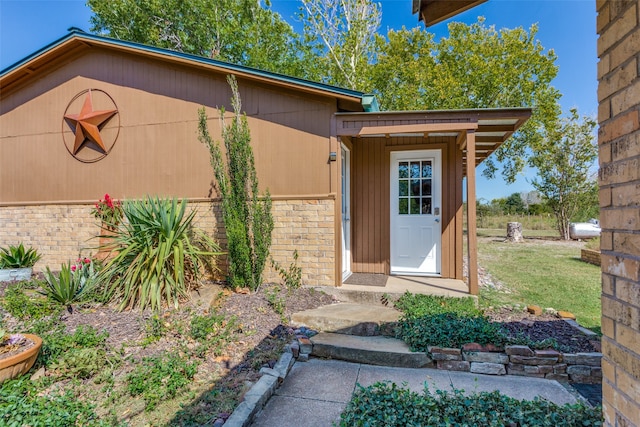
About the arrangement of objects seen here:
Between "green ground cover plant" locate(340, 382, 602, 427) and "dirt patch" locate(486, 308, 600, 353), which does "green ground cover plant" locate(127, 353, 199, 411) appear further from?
"dirt patch" locate(486, 308, 600, 353)

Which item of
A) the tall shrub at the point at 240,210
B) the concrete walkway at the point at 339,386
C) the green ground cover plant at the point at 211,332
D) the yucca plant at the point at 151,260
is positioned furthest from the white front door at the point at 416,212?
the yucca plant at the point at 151,260

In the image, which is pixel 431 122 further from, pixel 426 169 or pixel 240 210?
pixel 240 210

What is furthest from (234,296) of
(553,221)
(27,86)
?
(553,221)

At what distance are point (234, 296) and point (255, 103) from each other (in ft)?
10.3

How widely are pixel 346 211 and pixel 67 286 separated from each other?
4.21 metres

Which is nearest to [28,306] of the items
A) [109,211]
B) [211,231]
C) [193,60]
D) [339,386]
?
[109,211]

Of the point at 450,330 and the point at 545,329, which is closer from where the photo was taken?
the point at 450,330

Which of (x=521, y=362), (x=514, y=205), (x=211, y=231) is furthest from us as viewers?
(x=514, y=205)

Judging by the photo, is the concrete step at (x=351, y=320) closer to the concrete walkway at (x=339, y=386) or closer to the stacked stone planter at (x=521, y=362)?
the concrete walkway at (x=339, y=386)

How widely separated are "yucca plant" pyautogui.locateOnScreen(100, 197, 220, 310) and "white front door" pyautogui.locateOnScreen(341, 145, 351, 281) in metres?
2.40

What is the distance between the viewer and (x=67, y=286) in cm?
→ 418

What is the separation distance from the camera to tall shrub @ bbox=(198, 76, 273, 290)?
14.8ft

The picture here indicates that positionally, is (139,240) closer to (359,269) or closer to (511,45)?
(359,269)

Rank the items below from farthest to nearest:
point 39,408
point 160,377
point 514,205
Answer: point 514,205, point 160,377, point 39,408
